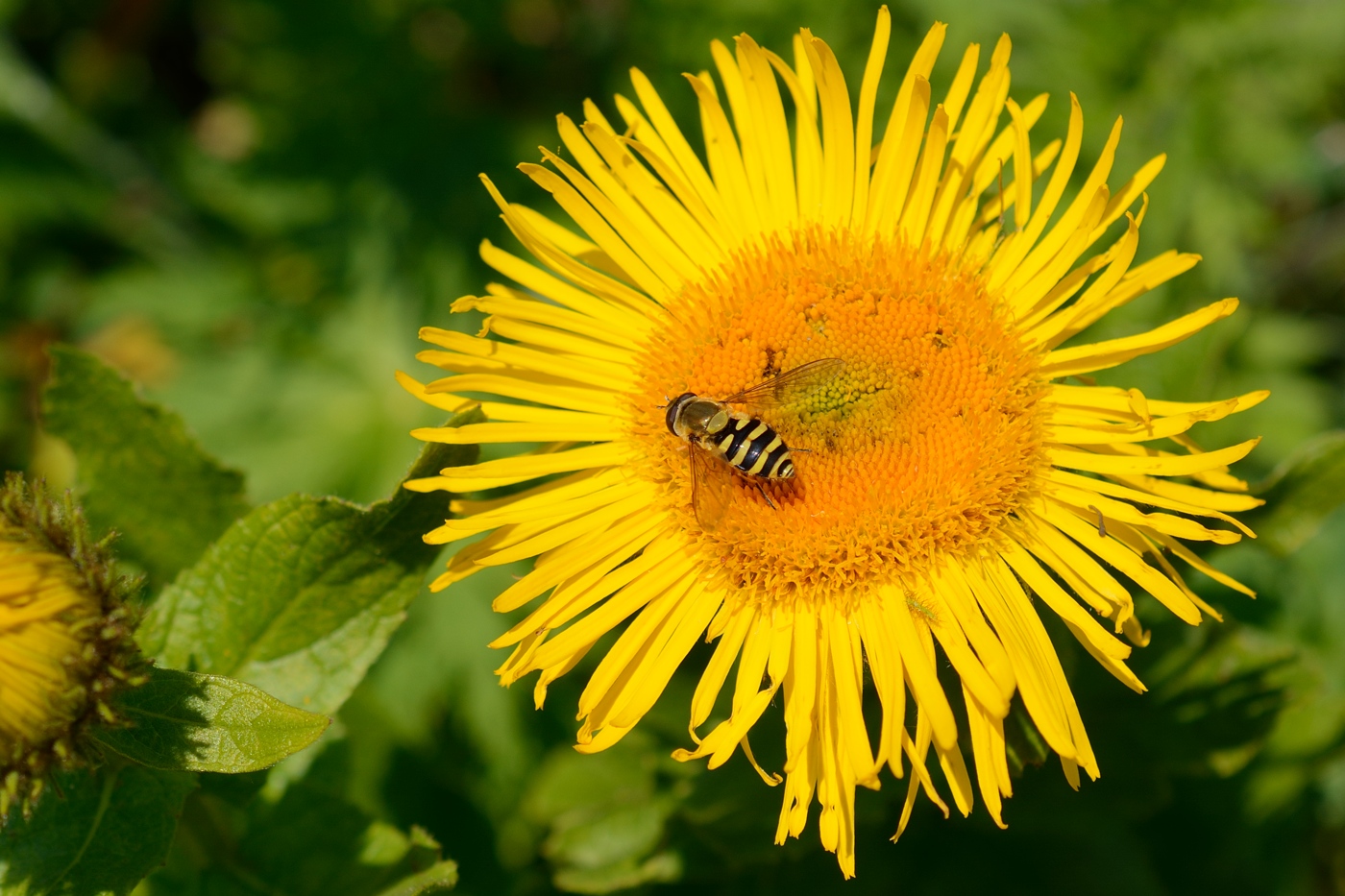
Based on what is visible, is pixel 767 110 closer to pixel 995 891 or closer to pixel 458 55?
pixel 995 891

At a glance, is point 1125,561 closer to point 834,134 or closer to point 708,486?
point 708,486

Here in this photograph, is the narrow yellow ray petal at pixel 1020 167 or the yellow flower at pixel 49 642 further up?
the narrow yellow ray petal at pixel 1020 167

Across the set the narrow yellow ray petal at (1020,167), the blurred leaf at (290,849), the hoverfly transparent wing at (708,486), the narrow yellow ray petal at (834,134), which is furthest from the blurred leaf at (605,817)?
the narrow yellow ray petal at (1020,167)

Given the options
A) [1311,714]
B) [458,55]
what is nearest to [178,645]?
[1311,714]

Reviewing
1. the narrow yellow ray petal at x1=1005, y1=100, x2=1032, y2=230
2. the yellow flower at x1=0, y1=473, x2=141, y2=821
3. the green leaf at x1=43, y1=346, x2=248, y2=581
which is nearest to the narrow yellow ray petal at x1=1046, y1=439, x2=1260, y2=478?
the narrow yellow ray petal at x1=1005, y1=100, x2=1032, y2=230

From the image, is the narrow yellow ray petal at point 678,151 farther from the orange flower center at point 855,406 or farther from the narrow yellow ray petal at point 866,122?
the narrow yellow ray petal at point 866,122

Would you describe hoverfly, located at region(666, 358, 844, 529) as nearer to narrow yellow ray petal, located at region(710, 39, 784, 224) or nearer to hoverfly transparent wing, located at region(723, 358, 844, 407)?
hoverfly transparent wing, located at region(723, 358, 844, 407)
